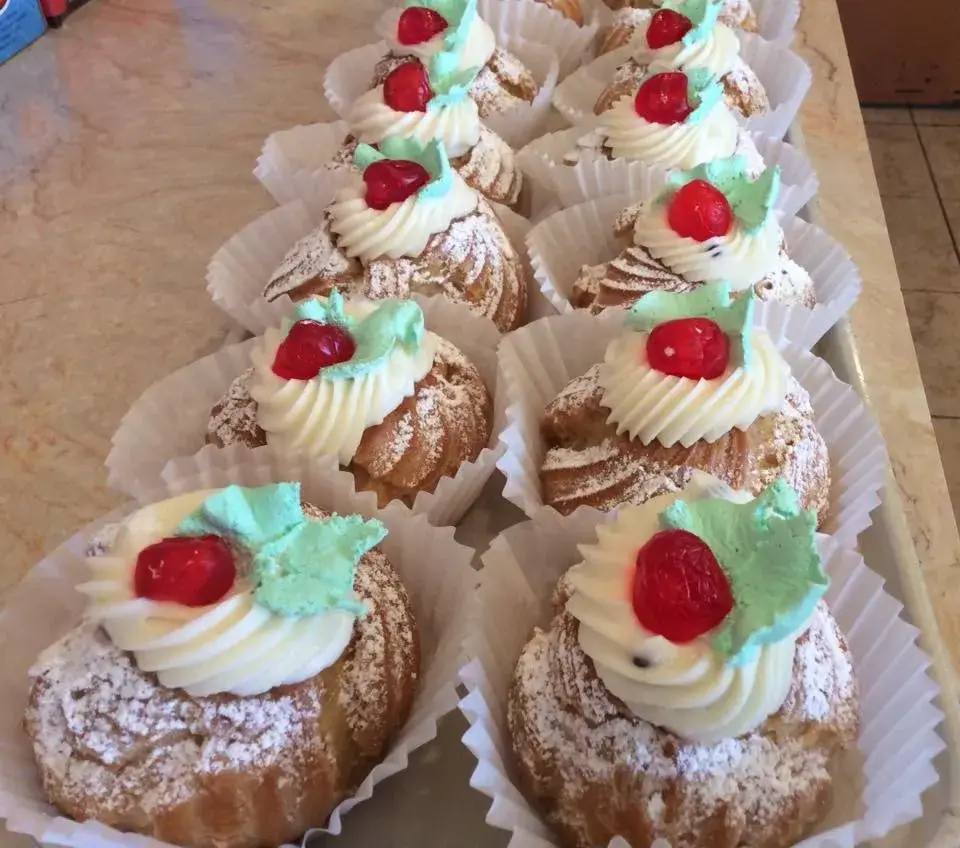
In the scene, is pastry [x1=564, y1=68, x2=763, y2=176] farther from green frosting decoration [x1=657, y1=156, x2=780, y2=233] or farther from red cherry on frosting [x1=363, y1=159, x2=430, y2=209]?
red cherry on frosting [x1=363, y1=159, x2=430, y2=209]

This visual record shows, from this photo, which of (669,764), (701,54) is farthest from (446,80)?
(669,764)

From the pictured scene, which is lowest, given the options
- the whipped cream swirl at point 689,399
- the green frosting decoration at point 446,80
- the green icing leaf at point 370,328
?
the whipped cream swirl at point 689,399

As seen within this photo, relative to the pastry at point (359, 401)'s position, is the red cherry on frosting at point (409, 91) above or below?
above

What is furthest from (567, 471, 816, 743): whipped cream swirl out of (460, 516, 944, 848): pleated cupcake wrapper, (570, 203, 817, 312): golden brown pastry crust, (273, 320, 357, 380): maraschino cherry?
(570, 203, 817, 312): golden brown pastry crust

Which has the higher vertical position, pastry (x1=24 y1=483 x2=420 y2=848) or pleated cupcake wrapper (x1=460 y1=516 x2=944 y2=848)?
pastry (x1=24 y1=483 x2=420 y2=848)

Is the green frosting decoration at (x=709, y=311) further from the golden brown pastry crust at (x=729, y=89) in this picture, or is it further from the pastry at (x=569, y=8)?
the pastry at (x=569, y=8)

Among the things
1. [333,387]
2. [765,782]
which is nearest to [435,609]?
[333,387]

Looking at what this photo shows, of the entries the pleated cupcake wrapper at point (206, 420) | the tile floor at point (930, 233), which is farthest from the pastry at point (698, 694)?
the tile floor at point (930, 233)
